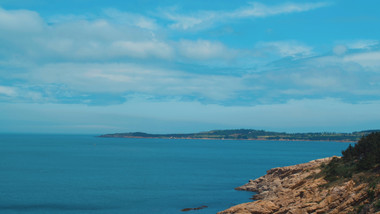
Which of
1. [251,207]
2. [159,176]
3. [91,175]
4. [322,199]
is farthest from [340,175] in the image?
[91,175]

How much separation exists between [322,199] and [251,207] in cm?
864

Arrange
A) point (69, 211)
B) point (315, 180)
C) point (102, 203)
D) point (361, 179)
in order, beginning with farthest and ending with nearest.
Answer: point (102, 203), point (69, 211), point (315, 180), point (361, 179)

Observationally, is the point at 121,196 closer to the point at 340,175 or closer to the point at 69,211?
the point at 69,211

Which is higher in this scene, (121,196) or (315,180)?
(315,180)

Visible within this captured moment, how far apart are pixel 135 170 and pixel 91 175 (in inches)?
668

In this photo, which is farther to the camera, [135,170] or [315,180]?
[135,170]

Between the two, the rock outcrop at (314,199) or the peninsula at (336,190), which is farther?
the rock outcrop at (314,199)

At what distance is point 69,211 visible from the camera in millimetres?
58250

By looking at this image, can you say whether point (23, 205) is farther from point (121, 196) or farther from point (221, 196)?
point (221, 196)

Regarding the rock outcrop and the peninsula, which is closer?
the peninsula

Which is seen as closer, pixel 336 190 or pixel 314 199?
pixel 336 190

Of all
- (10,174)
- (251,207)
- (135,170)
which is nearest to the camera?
(251,207)

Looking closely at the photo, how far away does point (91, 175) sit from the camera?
324 feet

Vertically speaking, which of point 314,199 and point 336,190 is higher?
point 336,190
